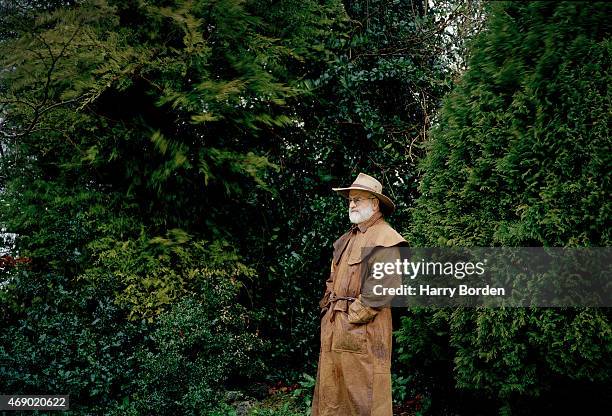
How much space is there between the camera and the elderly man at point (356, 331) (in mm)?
3947

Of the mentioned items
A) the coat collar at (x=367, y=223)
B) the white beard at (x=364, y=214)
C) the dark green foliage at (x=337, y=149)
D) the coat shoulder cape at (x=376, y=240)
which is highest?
the dark green foliage at (x=337, y=149)

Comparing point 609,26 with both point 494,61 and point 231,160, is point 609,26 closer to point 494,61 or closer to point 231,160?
point 494,61

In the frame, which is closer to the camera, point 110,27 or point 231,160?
point 110,27

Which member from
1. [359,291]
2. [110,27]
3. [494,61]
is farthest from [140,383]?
[494,61]

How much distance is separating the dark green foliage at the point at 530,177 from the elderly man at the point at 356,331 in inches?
24.8

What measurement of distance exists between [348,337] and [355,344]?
0.07 metres

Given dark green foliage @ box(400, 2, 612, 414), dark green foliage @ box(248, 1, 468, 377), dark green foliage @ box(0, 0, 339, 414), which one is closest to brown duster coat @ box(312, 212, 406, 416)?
dark green foliage @ box(400, 2, 612, 414)

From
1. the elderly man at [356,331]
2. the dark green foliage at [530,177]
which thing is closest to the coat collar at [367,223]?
the elderly man at [356,331]

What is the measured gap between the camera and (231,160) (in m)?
6.38

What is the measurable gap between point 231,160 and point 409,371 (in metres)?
3.03

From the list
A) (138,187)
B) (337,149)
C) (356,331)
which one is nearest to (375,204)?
(356,331)

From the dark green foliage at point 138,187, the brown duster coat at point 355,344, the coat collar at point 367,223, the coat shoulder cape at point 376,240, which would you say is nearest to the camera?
the brown duster coat at point 355,344

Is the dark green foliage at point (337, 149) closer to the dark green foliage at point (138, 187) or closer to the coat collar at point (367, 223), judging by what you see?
the dark green foliage at point (138, 187)

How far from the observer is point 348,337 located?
4008mm
